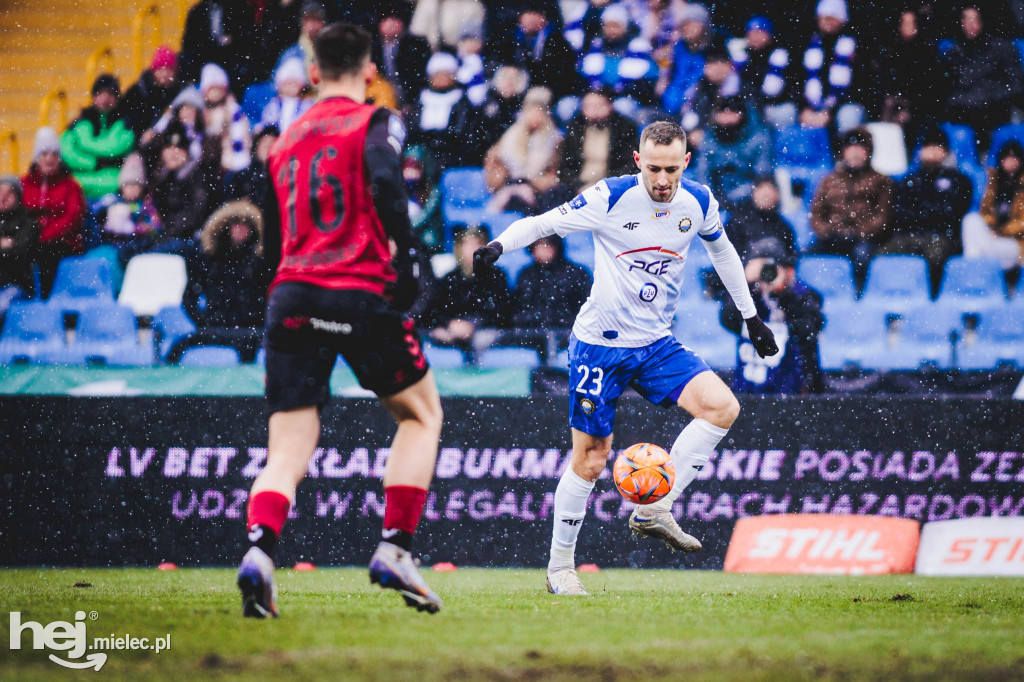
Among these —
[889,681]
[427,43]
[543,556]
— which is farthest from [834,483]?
[427,43]

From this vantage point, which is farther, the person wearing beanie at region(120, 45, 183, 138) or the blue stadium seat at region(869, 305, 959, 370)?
the person wearing beanie at region(120, 45, 183, 138)

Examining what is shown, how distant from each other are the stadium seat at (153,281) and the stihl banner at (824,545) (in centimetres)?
570

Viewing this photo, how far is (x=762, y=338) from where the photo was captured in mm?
5867

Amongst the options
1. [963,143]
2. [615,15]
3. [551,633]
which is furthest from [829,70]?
[551,633]

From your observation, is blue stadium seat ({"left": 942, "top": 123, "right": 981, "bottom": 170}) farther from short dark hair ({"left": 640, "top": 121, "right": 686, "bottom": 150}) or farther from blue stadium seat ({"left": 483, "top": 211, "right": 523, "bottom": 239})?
short dark hair ({"left": 640, "top": 121, "right": 686, "bottom": 150})

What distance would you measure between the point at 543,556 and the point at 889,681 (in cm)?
539

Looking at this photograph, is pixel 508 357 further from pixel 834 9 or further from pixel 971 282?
pixel 834 9

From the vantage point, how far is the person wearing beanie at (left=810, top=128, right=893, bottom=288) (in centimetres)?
1052

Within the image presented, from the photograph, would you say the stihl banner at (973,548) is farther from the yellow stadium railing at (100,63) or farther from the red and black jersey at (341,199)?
the yellow stadium railing at (100,63)

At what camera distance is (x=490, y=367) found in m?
8.47

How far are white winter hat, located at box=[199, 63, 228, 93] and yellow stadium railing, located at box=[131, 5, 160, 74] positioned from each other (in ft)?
4.55

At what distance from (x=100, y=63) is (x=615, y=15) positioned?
19.4 ft

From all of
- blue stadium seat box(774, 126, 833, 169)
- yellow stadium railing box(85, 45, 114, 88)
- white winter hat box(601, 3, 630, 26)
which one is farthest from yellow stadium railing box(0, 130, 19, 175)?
blue stadium seat box(774, 126, 833, 169)

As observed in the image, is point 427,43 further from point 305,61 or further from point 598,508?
point 598,508
